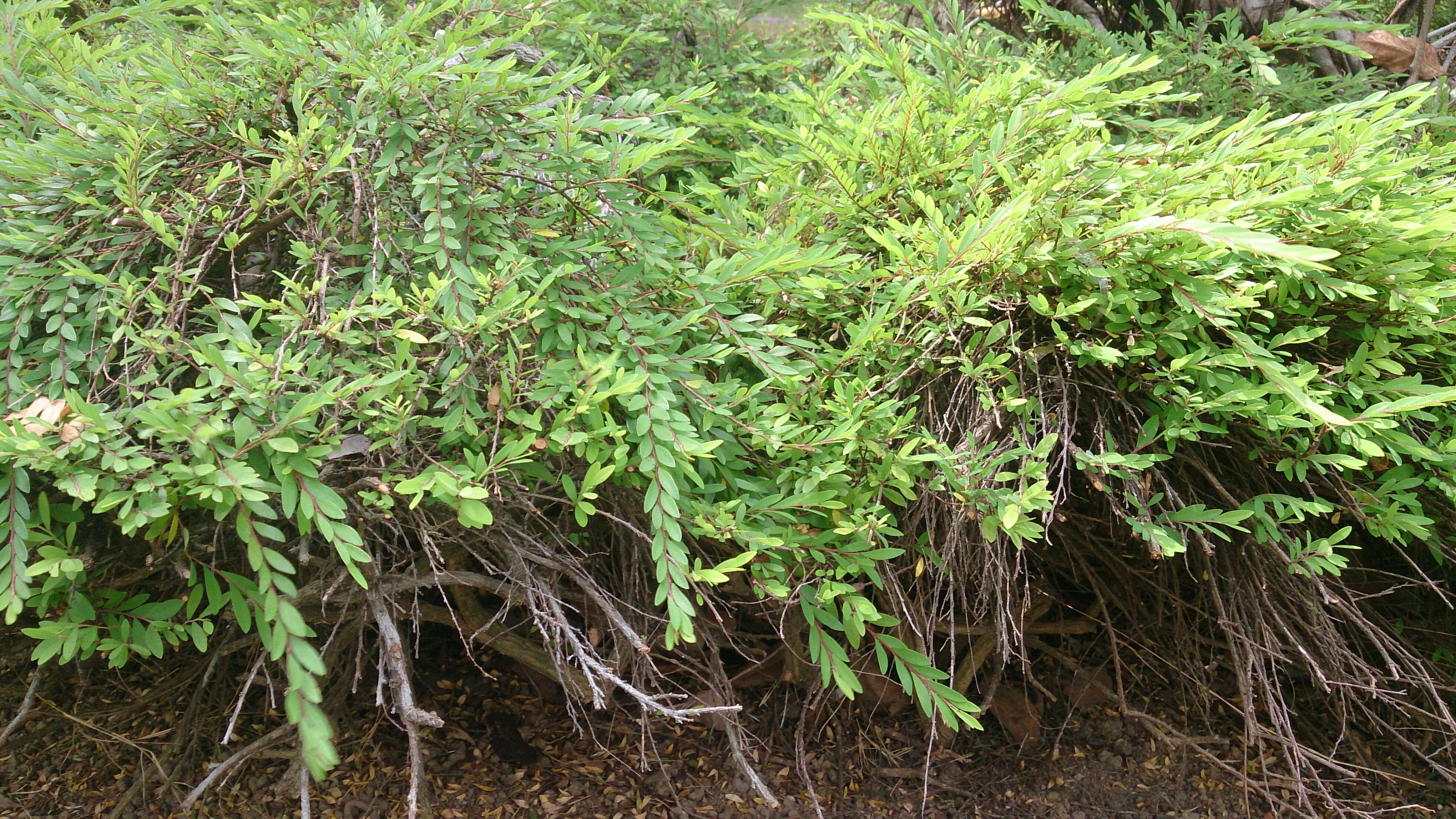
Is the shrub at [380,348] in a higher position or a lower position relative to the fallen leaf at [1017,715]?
higher

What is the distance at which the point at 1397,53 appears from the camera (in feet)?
11.4

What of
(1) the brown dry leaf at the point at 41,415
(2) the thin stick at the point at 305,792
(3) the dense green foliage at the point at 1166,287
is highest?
(1) the brown dry leaf at the point at 41,415

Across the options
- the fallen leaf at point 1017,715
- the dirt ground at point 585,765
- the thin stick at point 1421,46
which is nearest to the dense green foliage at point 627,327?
the dirt ground at point 585,765

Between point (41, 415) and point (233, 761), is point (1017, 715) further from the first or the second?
point (41, 415)

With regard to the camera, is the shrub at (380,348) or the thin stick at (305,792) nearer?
the shrub at (380,348)

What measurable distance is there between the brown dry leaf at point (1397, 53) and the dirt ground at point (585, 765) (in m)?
2.65

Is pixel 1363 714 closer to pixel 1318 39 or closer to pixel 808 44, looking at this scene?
pixel 1318 39

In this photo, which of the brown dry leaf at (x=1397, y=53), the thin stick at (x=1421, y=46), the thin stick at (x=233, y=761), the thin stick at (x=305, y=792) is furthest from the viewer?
the brown dry leaf at (x=1397, y=53)

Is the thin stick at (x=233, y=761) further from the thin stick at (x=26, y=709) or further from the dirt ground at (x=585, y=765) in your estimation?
the thin stick at (x=26, y=709)

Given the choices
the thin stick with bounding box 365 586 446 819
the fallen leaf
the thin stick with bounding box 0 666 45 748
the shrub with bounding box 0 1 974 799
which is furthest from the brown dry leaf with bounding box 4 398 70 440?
the fallen leaf

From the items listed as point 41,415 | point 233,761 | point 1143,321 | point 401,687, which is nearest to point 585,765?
point 233,761

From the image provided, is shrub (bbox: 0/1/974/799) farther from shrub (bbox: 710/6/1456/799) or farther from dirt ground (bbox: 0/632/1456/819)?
dirt ground (bbox: 0/632/1456/819)

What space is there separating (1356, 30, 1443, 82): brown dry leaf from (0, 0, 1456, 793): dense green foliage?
5.75ft

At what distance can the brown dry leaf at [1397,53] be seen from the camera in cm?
335
